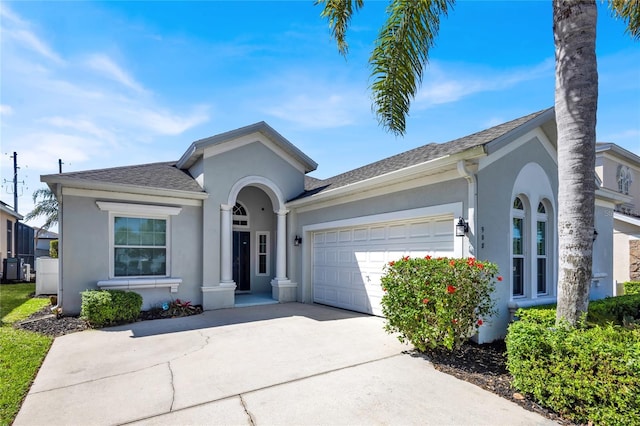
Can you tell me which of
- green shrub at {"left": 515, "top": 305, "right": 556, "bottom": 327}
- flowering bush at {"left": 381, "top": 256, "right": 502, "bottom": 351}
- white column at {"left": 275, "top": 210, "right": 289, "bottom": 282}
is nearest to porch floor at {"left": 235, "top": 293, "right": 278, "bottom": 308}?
white column at {"left": 275, "top": 210, "right": 289, "bottom": 282}

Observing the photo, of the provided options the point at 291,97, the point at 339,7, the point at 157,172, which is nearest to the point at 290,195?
the point at 291,97

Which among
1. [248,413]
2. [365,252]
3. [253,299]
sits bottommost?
[253,299]

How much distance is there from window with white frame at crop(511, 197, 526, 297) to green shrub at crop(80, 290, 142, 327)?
9.01 metres

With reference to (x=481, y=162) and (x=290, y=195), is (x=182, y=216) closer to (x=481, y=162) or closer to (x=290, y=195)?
(x=290, y=195)

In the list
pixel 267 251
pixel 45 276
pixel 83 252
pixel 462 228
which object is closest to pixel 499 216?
pixel 462 228

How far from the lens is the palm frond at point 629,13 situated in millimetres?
6436

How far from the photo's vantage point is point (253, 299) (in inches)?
467

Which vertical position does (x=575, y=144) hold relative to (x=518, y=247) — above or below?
above

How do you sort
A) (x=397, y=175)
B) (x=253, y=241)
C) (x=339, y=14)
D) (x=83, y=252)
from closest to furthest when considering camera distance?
(x=339, y=14) < (x=397, y=175) < (x=83, y=252) < (x=253, y=241)

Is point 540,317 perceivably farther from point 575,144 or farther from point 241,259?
point 241,259

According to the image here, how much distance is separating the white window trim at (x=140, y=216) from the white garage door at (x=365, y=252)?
4.54 meters

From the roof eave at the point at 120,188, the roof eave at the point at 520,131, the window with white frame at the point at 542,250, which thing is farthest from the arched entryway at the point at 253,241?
the window with white frame at the point at 542,250

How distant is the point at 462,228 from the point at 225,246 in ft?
23.0

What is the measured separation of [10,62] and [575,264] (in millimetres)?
11872
